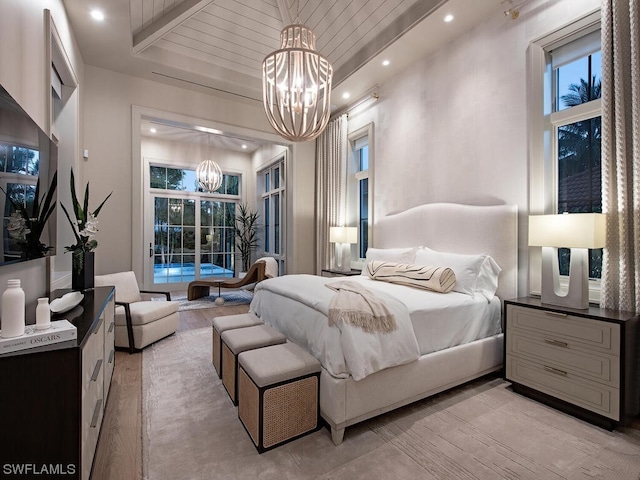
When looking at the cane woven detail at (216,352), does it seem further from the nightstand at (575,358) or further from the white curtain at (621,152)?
the white curtain at (621,152)

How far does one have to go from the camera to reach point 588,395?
2.01 meters

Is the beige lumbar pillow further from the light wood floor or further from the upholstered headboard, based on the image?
the light wood floor

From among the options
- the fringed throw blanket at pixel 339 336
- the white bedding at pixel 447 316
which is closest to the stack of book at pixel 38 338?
the fringed throw blanket at pixel 339 336

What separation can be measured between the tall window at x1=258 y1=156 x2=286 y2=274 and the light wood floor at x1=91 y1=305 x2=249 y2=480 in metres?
3.80

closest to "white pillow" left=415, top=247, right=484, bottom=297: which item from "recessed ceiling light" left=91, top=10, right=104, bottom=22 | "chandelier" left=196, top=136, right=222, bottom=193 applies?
"recessed ceiling light" left=91, top=10, right=104, bottom=22

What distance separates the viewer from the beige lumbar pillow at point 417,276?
2.72m

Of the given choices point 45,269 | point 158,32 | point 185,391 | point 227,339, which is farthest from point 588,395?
point 158,32

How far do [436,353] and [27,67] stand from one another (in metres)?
3.17

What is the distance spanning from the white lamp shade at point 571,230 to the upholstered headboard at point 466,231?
50cm

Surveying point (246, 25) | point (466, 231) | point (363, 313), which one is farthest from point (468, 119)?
point (246, 25)

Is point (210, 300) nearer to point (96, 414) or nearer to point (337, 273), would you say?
point (337, 273)

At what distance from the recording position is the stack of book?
3.66 ft

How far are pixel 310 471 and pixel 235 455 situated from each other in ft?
1.39

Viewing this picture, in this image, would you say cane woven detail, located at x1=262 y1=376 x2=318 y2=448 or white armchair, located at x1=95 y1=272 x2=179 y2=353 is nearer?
cane woven detail, located at x1=262 y1=376 x2=318 y2=448
